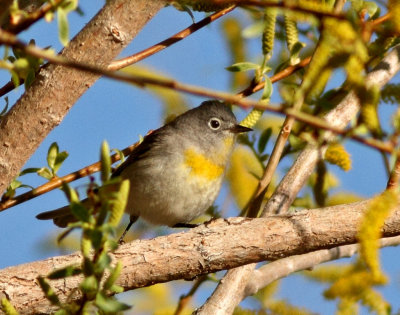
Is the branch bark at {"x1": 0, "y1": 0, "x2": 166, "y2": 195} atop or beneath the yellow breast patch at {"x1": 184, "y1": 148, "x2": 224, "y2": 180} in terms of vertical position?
beneath

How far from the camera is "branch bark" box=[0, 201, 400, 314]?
9.66 ft

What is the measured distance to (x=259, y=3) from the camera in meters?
1.32

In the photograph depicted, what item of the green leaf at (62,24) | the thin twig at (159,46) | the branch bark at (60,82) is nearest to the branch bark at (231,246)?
the branch bark at (60,82)

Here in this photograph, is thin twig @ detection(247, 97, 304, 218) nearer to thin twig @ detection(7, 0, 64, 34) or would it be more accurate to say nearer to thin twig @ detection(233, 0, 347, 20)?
thin twig @ detection(7, 0, 64, 34)

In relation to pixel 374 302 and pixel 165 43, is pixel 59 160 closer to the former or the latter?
pixel 165 43

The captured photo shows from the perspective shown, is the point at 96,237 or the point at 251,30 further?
the point at 251,30

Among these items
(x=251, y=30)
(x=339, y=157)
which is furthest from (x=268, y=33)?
(x=339, y=157)

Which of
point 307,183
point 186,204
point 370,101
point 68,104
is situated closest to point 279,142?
point 307,183

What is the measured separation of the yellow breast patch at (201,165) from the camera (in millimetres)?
5027

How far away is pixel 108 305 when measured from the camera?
1628mm

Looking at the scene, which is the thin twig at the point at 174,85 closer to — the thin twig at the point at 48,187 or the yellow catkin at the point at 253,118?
the thin twig at the point at 48,187

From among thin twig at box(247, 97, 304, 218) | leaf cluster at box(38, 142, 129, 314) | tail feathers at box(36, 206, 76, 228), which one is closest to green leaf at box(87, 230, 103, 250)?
leaf cluster at box(38, 142, 129, 314)

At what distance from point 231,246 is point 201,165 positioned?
2.10m

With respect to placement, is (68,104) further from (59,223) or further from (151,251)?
(59,223)
